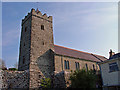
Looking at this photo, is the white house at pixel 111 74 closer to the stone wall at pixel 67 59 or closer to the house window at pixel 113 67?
the house window at pixel 113 67

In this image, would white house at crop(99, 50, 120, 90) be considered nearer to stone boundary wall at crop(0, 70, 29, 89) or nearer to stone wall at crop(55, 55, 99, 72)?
stone wall at crop(55, 55, 99, 72)

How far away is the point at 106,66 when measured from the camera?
19531 mm

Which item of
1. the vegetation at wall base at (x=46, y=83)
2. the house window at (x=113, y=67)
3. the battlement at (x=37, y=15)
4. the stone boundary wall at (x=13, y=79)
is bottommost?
the vegetation at wall base at (x=46, y=83)

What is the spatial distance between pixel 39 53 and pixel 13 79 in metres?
7.20

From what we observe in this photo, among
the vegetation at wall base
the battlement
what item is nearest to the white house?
the vegetation at wall base

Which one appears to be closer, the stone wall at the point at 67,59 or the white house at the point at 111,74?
the white house at the point at 111,74

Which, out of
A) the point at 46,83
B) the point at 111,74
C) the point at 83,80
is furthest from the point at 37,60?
the point at 111,74

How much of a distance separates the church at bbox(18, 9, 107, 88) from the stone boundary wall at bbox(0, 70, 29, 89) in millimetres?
857

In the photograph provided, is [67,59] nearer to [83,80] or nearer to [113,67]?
[83,80]

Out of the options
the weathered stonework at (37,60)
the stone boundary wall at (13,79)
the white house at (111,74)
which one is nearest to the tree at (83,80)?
the white house at (111,74)

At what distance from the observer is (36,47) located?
2481 cm

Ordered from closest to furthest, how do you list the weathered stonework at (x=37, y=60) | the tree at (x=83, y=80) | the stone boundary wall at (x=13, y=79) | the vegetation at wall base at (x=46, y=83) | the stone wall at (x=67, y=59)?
the tree at (x=83, y=80) < the stone boundary wall at (x=13, y=79) < the weathered stonework at (x=37, y=60) < the vegetation at wall base at (x=46, y=83) < the stone wall at (x=67, y=59)

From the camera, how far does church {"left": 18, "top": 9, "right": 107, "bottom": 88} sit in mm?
23078

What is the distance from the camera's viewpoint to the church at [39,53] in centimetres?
2308
